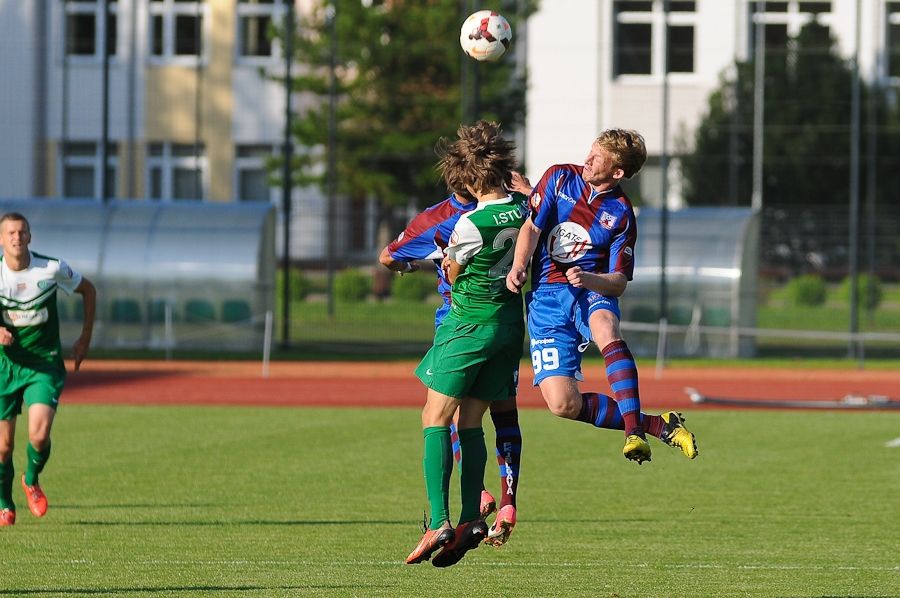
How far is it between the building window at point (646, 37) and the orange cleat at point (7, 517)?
32277 mm

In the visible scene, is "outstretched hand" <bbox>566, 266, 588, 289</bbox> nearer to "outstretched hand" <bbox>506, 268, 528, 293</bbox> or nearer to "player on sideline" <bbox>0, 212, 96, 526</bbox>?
"outstretched hand" <bbox>506, 268, 528, 293</bbox>

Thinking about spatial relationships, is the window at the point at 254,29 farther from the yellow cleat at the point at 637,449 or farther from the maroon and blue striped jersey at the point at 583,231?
the yellow cleat at the point at 637,449

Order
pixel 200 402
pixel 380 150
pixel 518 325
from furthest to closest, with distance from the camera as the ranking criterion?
pixel 380 150
pixel 200 402
pixel 518 325

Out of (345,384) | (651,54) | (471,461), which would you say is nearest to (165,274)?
(345,384)

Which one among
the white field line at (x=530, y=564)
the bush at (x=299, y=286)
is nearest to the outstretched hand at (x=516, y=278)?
the white field line at (x=530, y=564)

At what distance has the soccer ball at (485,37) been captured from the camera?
364 inches

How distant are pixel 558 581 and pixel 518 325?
5.08 feet

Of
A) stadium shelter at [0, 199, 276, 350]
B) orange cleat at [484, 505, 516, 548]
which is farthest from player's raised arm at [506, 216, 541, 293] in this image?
stadium shelter at [0, 199, 276, 350]

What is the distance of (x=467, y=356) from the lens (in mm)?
7367

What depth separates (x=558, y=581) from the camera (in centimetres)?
816

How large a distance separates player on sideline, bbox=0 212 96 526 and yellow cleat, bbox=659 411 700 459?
13.4 ft

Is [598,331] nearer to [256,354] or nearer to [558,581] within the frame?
[558,581]

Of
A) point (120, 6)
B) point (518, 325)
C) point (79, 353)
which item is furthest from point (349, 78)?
point (518, 325)

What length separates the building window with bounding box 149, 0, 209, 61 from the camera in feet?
135
